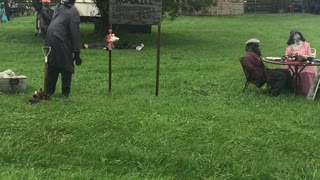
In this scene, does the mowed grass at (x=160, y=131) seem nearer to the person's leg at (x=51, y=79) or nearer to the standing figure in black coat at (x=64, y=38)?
the person's leg at (x=51, y=79)

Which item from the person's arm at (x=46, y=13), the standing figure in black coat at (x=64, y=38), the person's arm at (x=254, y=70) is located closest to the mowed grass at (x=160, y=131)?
the person's arm at (x=254, y=70)

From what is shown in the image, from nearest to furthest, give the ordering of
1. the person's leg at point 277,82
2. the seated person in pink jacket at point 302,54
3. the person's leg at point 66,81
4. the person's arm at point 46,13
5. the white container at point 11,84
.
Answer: the person's leg at point 66,81 < the white container at point 11,84 < the person's leg at point 277,82 < the seated person in pink jacket at point 302,54 < the person's arm at point 46,13

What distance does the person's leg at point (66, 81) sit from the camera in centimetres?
819

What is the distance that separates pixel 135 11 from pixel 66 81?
5.14 ft

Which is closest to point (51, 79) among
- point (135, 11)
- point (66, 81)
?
point (66, 81)

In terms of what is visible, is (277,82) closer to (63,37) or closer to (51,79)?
(63,37)

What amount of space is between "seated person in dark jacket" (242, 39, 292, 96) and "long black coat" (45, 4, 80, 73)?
306 centimetres

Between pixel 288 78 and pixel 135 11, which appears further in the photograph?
pixel 288 78

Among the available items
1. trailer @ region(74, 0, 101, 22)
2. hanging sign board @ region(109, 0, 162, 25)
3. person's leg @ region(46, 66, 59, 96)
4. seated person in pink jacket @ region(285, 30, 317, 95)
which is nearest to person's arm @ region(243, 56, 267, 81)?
seated person in pink jacket @ region(285, 30, 317, 95)

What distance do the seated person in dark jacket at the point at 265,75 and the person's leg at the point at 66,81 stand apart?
306 centimetres

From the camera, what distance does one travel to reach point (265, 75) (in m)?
9.05

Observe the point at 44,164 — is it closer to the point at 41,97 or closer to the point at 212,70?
the point at 41,97

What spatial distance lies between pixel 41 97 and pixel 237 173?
375cm

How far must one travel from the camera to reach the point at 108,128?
652 centimetres
